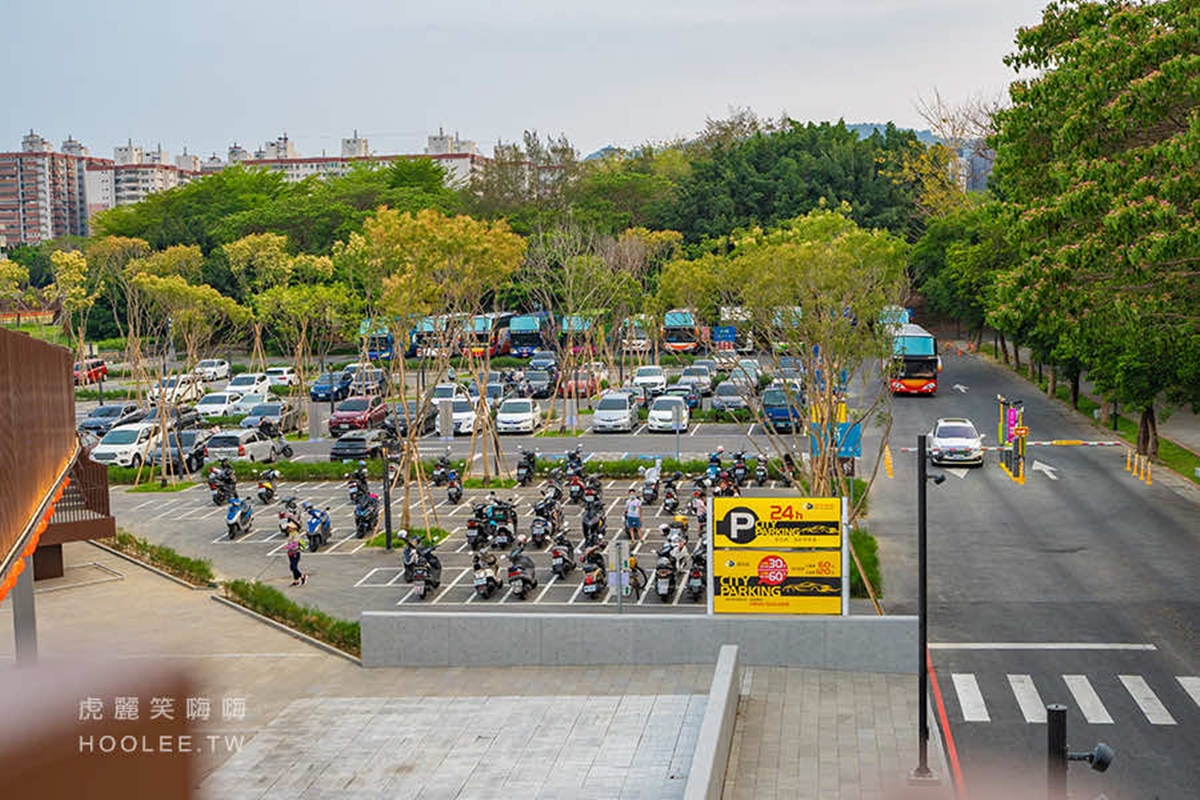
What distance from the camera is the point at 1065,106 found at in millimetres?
21859

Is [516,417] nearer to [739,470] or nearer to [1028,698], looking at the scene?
[739,470]

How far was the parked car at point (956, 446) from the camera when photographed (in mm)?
35219

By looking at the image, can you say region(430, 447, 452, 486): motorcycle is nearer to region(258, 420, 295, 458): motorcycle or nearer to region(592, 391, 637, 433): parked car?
region(258, 420, 295, 458): motorcycle

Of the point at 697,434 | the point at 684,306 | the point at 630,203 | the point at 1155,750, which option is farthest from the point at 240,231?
the point at 1155,750

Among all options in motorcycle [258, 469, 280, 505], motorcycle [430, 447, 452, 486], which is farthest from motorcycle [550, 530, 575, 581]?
motorcycle [258, 469, 280, 505]

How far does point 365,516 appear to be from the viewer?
28359mm

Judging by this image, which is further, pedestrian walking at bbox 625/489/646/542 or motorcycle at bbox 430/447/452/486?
motorcycle at bbox 430/447/452/486

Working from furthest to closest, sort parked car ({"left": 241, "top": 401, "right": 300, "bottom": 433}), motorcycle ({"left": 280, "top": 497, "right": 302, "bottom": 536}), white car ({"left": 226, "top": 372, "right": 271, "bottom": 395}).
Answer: white car ({"left": 226, "top": 372, "right": 271, "bottom": 395}) → parked car ({"left": 241, "top": 401, "right": 300, "bottom": 433}) → motorcycle ({"left": 280, "top": 497, "right": 302, "bottom": 536})

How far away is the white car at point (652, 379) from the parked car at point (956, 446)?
16054 millimetres

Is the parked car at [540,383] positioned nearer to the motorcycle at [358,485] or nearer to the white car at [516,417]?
the white car at [516,417]

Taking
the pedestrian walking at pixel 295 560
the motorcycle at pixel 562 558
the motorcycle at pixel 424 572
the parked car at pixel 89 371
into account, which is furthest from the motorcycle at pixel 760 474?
the parked car at pixel 89 371

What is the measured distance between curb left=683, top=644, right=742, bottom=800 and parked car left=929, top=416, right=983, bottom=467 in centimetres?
2011

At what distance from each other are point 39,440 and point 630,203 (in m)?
73.7

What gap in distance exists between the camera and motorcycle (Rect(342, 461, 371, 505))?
2984cm
